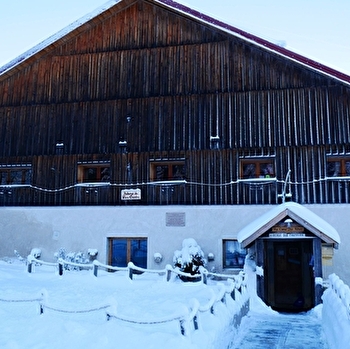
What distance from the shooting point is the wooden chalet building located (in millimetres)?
16578

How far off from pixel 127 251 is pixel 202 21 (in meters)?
9.18

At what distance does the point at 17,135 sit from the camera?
758 inches

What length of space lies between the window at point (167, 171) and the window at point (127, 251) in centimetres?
241

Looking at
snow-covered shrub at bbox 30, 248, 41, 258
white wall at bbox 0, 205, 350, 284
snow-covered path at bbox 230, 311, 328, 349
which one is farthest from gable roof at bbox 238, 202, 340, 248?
snow-covered shrub at bbox 30, 248, 41, 258

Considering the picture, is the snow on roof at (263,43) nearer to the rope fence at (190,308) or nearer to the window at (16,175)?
the rope fence at (190,308)

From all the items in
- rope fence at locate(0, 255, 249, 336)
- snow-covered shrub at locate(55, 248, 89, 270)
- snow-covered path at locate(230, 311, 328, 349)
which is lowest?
snow-covered path at locate(230, 311, 328, 349)

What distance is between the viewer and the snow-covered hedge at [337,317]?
7.43m

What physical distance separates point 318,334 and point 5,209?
13.2 metres

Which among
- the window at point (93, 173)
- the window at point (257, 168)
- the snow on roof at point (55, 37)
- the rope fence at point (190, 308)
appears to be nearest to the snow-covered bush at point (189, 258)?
the rope fence at point (190, 308)

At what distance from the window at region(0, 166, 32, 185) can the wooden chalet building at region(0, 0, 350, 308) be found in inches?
1.9

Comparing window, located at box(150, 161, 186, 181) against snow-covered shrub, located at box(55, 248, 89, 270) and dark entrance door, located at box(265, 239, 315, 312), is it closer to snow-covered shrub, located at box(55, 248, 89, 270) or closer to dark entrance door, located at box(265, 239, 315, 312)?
snow-covered shrub, located at box(55, 248, 89, 270)

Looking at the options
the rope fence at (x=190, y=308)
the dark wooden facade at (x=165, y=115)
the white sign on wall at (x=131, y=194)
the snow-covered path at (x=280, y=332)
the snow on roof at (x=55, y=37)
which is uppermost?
the snow on roof at (x=55, y=37)

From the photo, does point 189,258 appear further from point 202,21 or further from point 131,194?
point 202,21

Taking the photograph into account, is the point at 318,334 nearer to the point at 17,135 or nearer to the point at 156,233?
the point at 156,233
